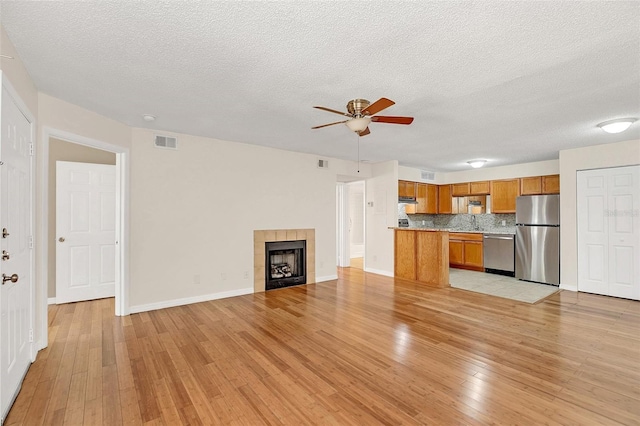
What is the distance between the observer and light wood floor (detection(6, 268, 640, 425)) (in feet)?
6.57

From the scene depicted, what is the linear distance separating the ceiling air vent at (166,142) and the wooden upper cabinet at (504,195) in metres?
6.97

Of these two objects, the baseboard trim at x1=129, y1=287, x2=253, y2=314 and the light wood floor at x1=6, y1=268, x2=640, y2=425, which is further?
the baseboard trim at x1=129, y1=287, x2=253, y2=314

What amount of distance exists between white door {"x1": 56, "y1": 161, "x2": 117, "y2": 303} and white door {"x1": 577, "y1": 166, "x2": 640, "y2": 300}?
8.04 meters

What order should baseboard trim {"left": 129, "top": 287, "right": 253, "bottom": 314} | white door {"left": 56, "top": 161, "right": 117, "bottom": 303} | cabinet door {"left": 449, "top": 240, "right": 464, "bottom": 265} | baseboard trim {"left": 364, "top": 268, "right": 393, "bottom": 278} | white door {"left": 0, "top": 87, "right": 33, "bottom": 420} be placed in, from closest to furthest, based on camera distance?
white door {"left": 0, "top": 87, "right": 33, "bottom": 420} < baseboard trim {"left": 129, "top": 287, "right": 253, "bottom": 314} < white door {"left": 56, "top": 161, "right": 117, "bottom": 303} < baseboard trim {"left": 364, "top": 268, "right": 393, "bottom": 278} < cabinet door {"left": 449, "top": 240, "right": 464, "bottom": 265}

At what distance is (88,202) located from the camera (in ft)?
15.1

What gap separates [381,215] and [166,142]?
459 centimetres

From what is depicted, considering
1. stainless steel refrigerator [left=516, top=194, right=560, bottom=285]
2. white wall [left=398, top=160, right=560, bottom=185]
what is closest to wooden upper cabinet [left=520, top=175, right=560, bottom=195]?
white wall [left=398, top=160, right=560, bottom=185]

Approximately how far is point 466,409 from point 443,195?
680cm

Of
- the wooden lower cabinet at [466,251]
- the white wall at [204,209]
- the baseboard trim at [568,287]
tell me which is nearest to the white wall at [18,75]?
the white wall at [204,209]

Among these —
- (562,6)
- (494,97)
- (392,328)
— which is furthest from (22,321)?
(494,97)

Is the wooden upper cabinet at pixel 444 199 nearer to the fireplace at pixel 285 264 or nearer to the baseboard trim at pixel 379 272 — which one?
the baseboard trim at pixel 379 272

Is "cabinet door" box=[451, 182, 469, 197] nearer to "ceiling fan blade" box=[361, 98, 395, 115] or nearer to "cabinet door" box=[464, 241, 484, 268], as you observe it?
"cabinet door" box=[464, 241, 484, 268]

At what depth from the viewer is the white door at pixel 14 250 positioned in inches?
77.5

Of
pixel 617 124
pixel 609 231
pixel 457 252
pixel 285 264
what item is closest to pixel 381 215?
pixel 457 252
